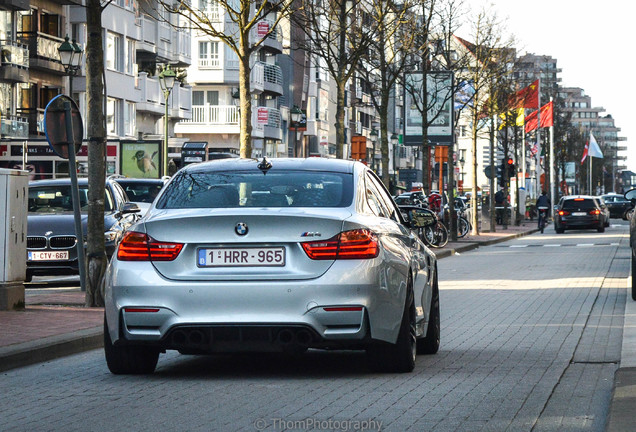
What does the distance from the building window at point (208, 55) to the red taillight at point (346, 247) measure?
241 ft

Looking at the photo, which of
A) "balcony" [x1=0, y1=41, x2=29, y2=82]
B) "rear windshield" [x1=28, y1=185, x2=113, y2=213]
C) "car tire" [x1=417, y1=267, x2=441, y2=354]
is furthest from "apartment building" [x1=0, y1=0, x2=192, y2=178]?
"car tire" [x1=417, y1=267, x2=441, y2=354]

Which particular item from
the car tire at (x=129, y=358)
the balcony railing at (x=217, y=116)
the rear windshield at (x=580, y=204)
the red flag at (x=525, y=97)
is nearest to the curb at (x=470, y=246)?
the rear windshield at (x=580, y=204)

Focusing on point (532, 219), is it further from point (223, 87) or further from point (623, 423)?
point (623, 423)

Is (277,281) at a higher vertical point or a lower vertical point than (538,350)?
higher

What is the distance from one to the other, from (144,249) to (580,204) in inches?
1987

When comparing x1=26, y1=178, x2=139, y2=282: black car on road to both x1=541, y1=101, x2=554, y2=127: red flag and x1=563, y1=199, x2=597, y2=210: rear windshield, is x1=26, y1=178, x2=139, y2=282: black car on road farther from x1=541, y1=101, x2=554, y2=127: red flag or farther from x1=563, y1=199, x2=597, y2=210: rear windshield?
x1=541, y1=101, x2=554, y2=127: red flag

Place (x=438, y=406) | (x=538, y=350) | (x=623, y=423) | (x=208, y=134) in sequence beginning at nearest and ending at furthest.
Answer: (x=623, y=423), (x=438, y=406), (x=538, y=350), (x=208, y=134)

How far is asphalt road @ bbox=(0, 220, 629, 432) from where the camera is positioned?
24.3ft

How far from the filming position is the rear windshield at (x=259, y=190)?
9.33 m

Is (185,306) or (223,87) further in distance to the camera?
(223,87)

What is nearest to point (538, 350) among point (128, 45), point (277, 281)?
point (277, 281)

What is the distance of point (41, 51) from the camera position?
2253 inches

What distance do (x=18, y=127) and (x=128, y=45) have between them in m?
13.7

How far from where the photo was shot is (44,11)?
58.9 metres
